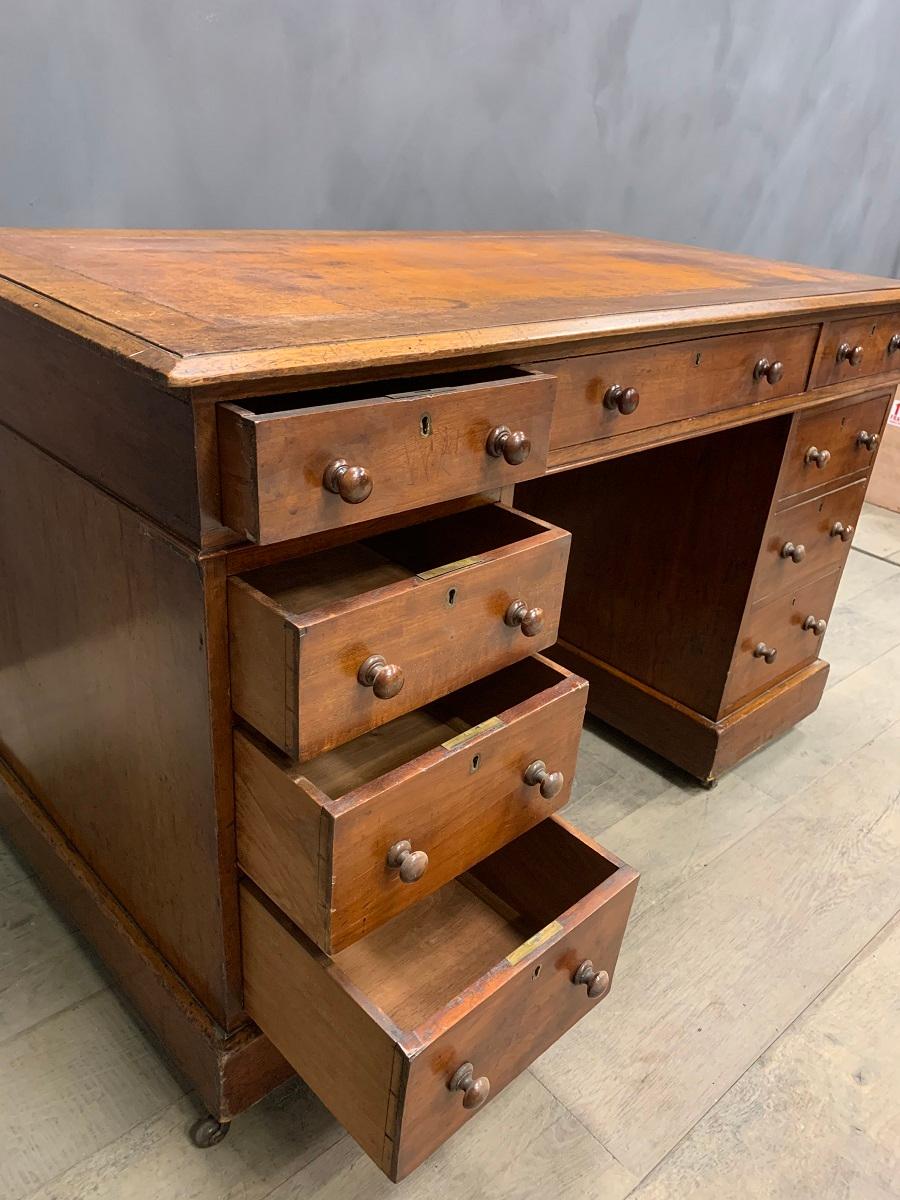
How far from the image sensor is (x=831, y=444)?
1.50 metres

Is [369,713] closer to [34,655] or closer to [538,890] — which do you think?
[538,890]

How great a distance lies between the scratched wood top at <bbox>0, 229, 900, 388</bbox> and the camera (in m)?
0.69

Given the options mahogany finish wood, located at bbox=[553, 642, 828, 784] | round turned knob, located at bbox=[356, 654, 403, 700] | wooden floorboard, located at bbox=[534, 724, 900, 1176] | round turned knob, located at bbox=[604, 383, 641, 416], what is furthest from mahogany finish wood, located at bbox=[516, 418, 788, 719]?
round turned knob, located at bbox=[356, 654, 403, 700]

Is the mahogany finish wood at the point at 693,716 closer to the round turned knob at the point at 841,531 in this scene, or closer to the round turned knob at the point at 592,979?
the round turned knob at the point at 841,531

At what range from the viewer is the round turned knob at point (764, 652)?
158 cm

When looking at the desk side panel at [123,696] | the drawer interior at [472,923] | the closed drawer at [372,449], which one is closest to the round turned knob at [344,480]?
the closed drawer at [372,449]

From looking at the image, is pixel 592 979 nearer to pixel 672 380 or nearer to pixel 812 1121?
pixel 812 1121

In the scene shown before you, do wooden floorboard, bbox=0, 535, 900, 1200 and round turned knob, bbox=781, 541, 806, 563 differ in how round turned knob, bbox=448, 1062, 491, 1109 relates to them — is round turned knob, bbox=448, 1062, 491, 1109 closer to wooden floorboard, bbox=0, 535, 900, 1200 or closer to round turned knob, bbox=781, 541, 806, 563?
wooden floorboard, bbox=0, 535, 900, 1200

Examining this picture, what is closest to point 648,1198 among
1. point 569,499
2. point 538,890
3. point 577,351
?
point 538,890

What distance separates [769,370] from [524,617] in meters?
0.58

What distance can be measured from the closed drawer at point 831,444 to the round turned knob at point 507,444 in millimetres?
735

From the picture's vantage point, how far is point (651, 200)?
7.14ft

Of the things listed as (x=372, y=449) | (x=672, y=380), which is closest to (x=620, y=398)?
(x=672, y=380)

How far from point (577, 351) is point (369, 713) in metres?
0.43
